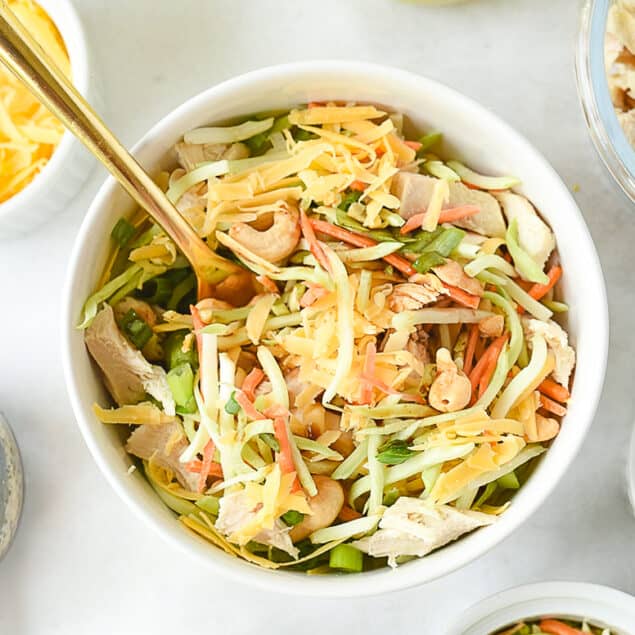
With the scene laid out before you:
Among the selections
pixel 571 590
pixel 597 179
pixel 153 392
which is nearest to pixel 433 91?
pixel 597 179

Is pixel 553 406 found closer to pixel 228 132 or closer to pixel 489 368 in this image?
pixel 489 368

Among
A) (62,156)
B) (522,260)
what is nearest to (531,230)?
(522,260)

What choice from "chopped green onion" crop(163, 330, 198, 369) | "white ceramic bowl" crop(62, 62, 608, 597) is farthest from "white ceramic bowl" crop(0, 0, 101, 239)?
"chopped green onion" crop(163, 330, 198, 369)

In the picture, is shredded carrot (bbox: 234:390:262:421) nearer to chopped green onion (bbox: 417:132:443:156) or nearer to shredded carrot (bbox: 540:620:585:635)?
chopped green onion (bbox: 417:132:443:156)

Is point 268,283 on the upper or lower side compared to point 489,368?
upper

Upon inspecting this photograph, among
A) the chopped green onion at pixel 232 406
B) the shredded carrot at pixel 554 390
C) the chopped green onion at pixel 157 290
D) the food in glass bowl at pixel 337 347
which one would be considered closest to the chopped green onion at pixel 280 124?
the food in glass bowl at pixel 337 347

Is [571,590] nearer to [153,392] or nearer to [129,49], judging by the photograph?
[153,392]
